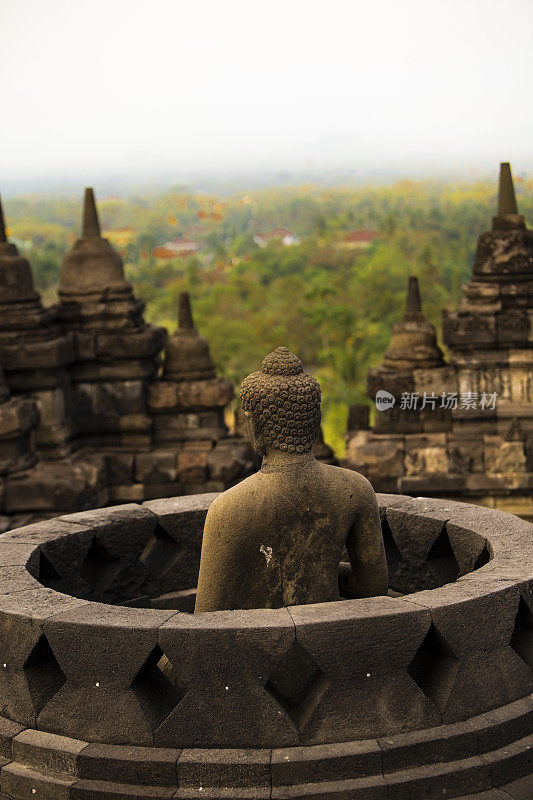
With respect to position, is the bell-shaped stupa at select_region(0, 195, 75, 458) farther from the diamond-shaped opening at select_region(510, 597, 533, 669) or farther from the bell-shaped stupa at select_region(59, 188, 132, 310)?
the diamond-shaped opening at select_region(510, 597, 533, 669)

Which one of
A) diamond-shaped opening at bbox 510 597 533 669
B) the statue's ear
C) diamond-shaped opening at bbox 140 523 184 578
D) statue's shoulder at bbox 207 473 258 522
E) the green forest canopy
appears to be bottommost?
the green forest canopy

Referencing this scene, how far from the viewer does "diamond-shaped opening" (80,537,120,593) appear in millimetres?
6000

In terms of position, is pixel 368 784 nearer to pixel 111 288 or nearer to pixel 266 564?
pixel 266 564

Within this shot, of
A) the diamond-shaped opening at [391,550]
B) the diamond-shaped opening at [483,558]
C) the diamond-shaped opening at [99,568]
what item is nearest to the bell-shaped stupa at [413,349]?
the diamond-shaped opening at [391,550]

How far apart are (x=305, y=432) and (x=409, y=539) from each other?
1.30 meters

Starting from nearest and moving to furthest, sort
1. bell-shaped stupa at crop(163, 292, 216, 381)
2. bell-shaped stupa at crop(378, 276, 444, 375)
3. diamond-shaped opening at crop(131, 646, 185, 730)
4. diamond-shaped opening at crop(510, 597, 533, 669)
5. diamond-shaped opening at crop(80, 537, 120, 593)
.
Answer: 1. diamond-shaped opening at crop(131, 646, 185, 730)
2. diamond-shaped opening at crop(510, 597, 533, 669)
3. diamond-shaped opening at crop(80, 537, 120, 593)
4. bell-shaped stupa at crop(378, 276, 444, 375)
5. bell-shaped stupa at crop(163, 292, 216, 381)

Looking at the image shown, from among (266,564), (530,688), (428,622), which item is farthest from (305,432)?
(530,688)

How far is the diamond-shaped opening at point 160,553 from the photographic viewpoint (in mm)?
6145

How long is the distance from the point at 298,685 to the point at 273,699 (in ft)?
0.48

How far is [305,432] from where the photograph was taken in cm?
487

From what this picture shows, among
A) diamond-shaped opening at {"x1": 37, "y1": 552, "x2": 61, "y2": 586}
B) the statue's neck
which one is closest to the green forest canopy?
diamond-shaped opening at {"x1": 37, "y1": 552, "x2": 61, "y2": 586}

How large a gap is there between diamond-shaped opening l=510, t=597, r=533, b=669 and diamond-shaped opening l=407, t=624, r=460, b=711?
35cm

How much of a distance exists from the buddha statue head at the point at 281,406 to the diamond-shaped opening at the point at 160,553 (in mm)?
1406

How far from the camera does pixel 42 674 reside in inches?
182
